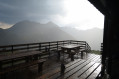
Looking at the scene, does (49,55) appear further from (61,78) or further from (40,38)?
(40,38)

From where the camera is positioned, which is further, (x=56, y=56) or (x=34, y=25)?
(x=34, y=25)

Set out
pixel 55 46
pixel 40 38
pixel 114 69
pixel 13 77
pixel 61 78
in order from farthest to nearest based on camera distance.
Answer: pixel 40 38 → pixel 55 46 → pixel 114 69 → pixel 13 77 → pixel 61 78

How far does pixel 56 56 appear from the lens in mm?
10000

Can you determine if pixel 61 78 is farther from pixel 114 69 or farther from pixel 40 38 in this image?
pixel 40 38

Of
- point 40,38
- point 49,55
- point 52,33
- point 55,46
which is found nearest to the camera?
point 49,55

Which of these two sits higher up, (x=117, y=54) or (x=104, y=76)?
(x=117, y=54)

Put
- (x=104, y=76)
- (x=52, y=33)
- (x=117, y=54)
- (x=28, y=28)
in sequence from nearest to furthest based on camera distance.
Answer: (x=104, y=76)
(x=117, y=54)
(x=52, y=33)
(x=28, y=28)

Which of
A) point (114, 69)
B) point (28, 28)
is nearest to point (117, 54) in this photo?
point (114, 69)

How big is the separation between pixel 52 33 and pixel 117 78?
15989cm

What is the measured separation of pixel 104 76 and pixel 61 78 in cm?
192

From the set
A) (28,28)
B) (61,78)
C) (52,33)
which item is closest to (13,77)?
(61,78)

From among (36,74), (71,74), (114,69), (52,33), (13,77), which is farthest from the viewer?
(52,33)

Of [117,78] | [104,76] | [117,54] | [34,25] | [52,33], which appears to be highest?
[34,25]

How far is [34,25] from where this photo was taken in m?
196
